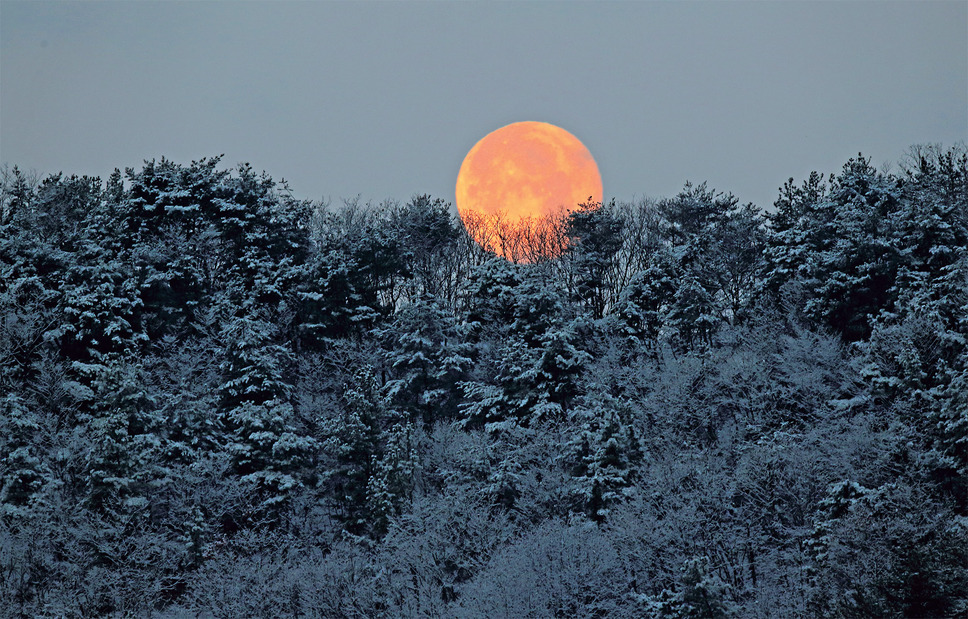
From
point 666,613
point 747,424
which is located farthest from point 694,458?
point 666,613

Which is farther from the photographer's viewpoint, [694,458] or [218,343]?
[218,343]

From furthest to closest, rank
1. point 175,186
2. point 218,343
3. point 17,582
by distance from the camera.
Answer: point 175,186
point 218,343
point 17,582

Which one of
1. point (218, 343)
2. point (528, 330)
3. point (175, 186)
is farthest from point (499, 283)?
point (175, 186)

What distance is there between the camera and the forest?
3525 cm

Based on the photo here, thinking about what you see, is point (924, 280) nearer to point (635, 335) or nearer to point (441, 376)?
point (635, 335)

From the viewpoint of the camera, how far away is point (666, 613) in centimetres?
3045

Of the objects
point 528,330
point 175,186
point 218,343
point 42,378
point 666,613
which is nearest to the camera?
point 666,613

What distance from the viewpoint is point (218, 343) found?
54.4 meters

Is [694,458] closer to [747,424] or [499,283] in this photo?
[747,424]

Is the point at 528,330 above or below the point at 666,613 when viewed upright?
above

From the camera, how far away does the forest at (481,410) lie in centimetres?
3525

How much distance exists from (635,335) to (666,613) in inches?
1009

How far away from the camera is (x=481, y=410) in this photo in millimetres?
49406

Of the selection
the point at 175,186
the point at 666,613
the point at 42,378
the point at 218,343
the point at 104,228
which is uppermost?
the point at 175,186
